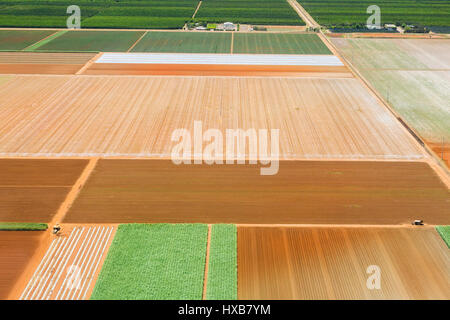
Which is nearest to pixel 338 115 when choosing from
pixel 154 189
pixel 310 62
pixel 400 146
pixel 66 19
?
pixel 400 146

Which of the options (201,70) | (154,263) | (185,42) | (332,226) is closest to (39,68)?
(201,70)

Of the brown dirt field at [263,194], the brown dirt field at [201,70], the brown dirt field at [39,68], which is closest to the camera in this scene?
the brown dirt field at [263,194]

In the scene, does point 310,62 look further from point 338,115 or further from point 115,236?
point 115,236

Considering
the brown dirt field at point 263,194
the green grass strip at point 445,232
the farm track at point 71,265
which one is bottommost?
the farm track at point 71,265

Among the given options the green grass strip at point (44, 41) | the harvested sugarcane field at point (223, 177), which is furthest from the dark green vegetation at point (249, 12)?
the green grass strip at point (44, 41)

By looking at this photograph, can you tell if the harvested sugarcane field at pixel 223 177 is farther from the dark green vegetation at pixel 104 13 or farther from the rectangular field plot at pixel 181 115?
the dark green vegetation at pixel 104 13

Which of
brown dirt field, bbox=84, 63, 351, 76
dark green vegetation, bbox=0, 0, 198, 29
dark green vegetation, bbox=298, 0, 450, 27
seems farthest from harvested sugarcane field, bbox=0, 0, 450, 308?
dark green vegetation, bbox=298, 0, 450, 27

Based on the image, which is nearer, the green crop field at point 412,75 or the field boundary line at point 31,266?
the field boundary line at point 31,266
